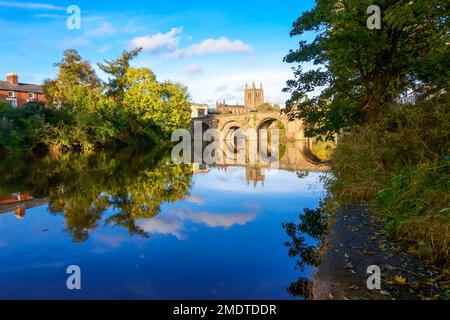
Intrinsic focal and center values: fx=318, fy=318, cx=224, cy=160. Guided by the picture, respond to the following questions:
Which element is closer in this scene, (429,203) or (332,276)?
(332,276)

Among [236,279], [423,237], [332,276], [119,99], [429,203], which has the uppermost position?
[119,99]

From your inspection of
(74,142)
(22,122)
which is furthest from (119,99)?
(22,122)

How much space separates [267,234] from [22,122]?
30.1 m

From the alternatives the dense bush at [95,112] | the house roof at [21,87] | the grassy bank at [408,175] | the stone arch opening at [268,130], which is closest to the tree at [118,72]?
the dense bush at [95,112]

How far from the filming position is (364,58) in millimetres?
A: 9891

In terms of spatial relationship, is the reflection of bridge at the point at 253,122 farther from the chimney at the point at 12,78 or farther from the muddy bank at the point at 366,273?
the muddy bank at the point at 366,273

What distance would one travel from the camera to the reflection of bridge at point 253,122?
5631 centimetres

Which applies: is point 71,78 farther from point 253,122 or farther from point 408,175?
point 408,175

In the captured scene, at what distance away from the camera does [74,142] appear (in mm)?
32969

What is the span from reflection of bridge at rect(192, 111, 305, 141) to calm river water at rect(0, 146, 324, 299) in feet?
145

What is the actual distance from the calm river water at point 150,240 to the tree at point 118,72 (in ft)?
108

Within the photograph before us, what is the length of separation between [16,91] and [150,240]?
189 ft

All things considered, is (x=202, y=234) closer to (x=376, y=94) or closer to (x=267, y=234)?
(x=267, y=234)

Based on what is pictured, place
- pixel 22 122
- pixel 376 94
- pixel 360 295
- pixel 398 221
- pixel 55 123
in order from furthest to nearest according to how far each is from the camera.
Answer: pixel 55 123 → pixel 22 122 → pixel 376 94 → pixel 398 221 → pixel 360 295
